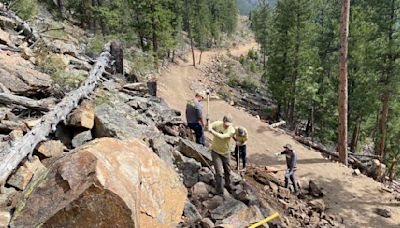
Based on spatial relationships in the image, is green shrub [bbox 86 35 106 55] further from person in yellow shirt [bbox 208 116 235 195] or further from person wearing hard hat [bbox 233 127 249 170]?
person in yellow shirt [bbox 208 116 235 195]

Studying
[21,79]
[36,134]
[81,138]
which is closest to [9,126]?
[36,134]

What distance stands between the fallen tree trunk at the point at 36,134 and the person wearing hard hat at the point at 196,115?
297 centimetres

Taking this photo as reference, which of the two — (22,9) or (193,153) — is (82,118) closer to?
(193,153)

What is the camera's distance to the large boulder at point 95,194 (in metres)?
4.64

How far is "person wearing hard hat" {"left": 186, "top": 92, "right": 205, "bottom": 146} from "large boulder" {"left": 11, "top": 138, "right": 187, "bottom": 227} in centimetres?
520

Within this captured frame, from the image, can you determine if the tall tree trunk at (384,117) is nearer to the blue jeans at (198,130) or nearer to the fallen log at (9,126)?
the blue jeans at (198,130)

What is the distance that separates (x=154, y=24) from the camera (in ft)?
88.8

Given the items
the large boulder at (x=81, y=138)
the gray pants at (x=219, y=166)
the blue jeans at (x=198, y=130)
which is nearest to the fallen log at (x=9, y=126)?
the large boulder at (x=81, y=138)

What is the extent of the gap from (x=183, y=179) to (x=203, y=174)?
2.17 feet

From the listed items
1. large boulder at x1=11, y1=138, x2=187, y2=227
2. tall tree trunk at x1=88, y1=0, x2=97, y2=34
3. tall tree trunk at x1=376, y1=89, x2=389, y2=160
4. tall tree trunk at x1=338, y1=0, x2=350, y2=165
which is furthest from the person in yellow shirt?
tall tree trunk at x1=88, y1=0, x2=97, y2=34

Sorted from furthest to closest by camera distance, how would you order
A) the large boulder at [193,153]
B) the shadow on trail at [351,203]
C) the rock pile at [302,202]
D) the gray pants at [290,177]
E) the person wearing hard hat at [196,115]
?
1. the gray pants at [290,177]
2. the shadow on trail at [351,203]
3. the person wearing hard hat at [196,115]
4. the rock pile at [302,202]
5. the large boulder at [193,153]

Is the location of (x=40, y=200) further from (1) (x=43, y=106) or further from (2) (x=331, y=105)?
(2) (x=331, y=105)

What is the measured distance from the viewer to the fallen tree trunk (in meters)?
5.66

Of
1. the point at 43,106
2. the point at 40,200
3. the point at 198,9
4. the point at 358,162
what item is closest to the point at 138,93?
the point at 43,106
